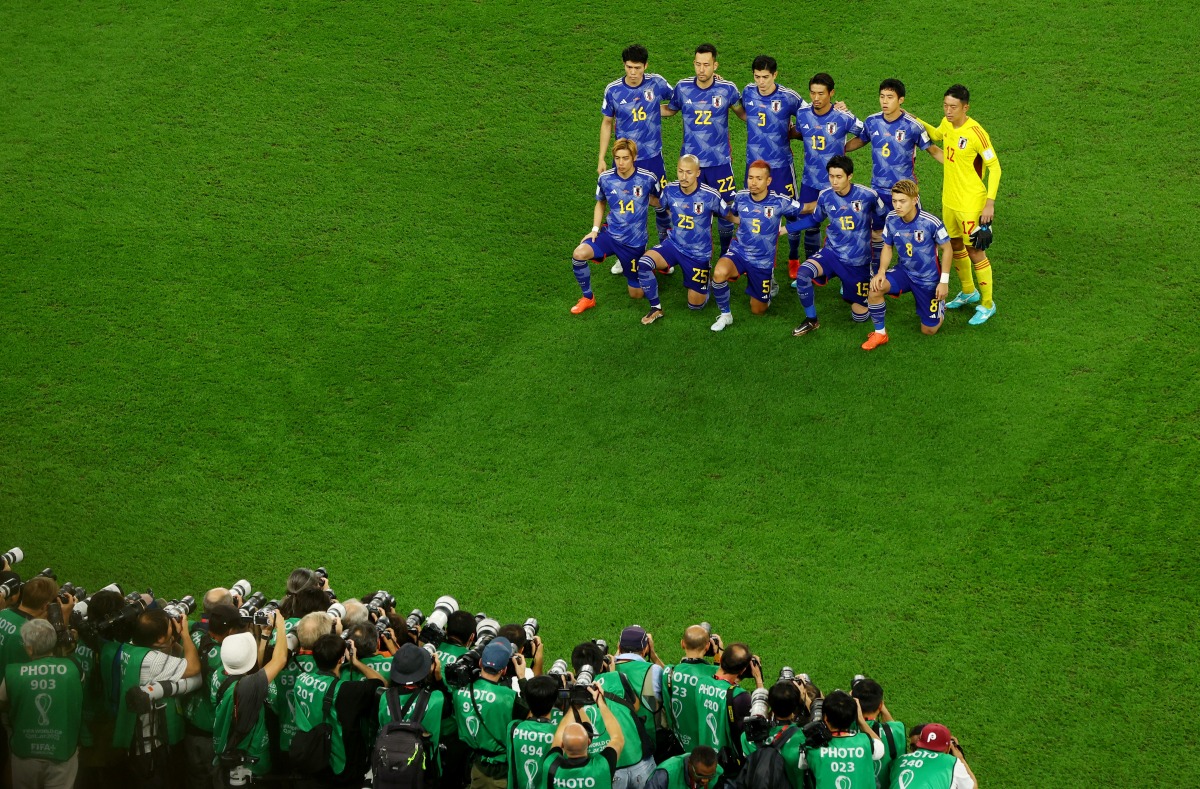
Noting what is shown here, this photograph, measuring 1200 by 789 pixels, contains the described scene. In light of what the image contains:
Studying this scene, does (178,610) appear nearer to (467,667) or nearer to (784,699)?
(467,667)

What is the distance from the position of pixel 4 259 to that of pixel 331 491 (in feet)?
16.8

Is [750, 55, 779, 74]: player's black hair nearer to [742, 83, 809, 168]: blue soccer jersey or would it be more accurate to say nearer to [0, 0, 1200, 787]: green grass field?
[742, 83, 809, 168]: blue soccer jersey

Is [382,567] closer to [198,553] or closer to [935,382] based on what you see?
[198,553]

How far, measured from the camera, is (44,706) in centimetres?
650

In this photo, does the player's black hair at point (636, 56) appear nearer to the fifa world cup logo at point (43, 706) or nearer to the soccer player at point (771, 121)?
the soccer player at point (771, 121)

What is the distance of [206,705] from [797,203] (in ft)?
22.2

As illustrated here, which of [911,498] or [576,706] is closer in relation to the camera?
[576,706]

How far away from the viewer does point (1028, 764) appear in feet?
24.4

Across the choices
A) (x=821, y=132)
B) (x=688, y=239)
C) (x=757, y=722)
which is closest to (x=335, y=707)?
(x=757, y=722)

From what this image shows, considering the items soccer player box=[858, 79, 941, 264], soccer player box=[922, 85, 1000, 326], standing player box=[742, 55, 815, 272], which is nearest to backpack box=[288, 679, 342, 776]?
standing player box=[742, 55, 815, 272]

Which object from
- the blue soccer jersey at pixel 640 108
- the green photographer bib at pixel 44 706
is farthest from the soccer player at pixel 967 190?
the green photographer bib at pixel 44 706

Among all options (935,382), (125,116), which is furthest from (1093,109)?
(125,116)

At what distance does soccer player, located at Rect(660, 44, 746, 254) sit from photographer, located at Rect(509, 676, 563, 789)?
6195 mm

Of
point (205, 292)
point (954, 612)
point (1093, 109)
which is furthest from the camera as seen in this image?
point (1093, 109)
